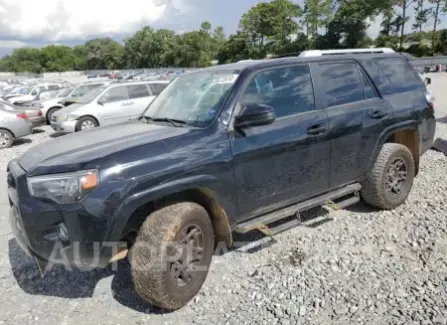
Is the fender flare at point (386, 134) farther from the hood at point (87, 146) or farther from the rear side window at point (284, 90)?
the hood at point (87, 146)

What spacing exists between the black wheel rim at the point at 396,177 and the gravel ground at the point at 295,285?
38 cm

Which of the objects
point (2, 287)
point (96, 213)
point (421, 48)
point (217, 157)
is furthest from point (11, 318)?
point (421, 48)

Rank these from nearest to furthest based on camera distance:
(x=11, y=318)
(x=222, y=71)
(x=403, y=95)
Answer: (x=11, y=318)
(x=222, y=71)
(x=403, y=95)

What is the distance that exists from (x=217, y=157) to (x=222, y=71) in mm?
1084

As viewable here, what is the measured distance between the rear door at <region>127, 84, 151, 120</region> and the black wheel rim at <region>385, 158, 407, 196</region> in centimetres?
846

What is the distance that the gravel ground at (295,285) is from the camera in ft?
9.66

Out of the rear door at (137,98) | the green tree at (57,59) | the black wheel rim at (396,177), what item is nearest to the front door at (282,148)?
the black wheel rim at (396,177)

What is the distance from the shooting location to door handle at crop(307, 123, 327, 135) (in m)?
3.74

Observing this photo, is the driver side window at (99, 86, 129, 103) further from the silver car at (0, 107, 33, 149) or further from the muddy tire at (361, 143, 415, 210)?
the muddy tire at (361, 143, 415, 210)

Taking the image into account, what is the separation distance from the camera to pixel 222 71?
3.82 metres

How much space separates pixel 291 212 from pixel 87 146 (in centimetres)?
194

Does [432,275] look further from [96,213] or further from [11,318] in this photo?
[11,318]

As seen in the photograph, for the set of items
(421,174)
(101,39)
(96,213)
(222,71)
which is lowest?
(421,174)

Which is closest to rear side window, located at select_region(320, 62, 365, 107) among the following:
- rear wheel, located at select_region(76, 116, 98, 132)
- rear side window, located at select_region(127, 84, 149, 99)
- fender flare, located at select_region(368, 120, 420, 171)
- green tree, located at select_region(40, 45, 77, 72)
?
fender flare, located at select_region(368, 120, 420, 171)
